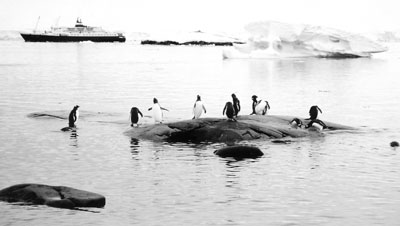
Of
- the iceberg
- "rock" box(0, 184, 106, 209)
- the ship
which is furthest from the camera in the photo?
the ship

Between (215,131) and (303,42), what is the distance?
5241cm

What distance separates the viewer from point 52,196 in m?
11.4

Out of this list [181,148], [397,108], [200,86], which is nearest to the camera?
[181,148]

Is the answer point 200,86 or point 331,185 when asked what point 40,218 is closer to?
point 331,185

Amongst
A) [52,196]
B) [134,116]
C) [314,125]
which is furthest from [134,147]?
[52,196]

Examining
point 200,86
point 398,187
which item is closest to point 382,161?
point 398,187

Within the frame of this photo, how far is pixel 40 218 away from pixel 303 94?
85.3 ft

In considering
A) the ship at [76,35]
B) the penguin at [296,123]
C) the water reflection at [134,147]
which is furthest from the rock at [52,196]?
the ship at [76,35]

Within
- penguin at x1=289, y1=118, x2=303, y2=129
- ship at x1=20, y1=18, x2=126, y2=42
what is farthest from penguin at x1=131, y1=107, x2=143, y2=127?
ship at x1=20, y1=18, x2=126, y2=42

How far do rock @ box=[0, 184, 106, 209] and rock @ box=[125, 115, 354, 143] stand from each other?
22.6ft

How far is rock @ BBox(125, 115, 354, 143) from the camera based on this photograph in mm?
18188

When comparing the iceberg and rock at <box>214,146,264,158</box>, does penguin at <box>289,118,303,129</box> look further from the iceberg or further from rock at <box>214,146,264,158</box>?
the iceberg

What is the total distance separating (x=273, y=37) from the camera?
69688mm

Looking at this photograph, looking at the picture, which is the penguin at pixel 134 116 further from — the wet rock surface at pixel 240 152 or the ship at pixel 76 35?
the ship at pixel 76 35
